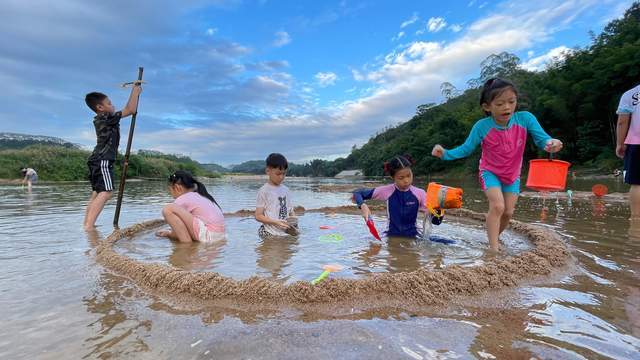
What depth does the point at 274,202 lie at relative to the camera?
512 cm

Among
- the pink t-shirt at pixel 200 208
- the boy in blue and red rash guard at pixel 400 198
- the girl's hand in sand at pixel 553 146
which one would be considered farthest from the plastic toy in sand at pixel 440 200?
the pink t-shirt at pixel 200 208

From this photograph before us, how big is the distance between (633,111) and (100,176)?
701 centimetres

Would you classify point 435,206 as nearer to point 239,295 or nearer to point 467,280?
point 467,280

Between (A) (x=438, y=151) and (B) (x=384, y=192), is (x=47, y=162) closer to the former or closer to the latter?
(B) (x=384, y=192)

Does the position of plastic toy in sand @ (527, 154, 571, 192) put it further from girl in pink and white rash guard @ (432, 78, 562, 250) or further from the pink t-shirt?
the pink t-shirt

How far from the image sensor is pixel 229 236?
5.21m

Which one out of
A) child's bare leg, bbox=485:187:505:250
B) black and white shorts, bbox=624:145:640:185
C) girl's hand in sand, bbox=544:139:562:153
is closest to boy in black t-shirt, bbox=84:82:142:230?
child's bare leg, bbox=485:187:505:250

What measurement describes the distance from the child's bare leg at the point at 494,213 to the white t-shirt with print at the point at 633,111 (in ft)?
4.77

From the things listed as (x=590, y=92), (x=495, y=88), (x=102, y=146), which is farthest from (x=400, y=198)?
(x=590, y=92)

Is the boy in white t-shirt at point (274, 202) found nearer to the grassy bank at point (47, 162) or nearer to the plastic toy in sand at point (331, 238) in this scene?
the plastic toy in sand at point (331, 238)

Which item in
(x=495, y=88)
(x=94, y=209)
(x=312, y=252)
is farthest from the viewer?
(x=94, y=209)

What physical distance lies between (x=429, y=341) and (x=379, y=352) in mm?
286

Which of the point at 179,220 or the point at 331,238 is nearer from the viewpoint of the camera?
the point at 179,220

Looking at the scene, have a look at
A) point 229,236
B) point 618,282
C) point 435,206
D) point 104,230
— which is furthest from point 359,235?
point 104,230
